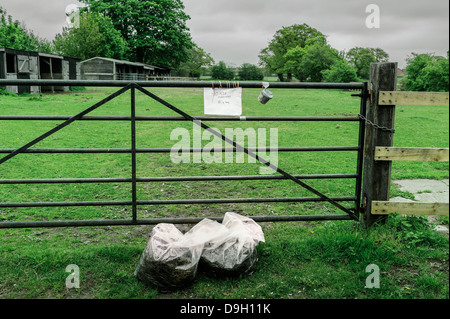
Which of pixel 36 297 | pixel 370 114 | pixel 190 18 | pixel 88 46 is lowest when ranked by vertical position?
pixel 36 297

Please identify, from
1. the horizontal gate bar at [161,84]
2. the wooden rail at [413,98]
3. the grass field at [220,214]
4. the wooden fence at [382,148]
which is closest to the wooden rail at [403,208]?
the wooden fence at [382,148]

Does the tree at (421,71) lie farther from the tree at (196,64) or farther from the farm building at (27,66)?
the tree at (196,64)

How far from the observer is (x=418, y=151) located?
378cm

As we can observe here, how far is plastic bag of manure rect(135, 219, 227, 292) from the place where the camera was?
134 inches

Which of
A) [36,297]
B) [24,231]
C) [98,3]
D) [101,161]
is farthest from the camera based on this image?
[98,3]

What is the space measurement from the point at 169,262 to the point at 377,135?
2436 mm

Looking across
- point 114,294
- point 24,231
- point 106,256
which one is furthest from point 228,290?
point 24,231

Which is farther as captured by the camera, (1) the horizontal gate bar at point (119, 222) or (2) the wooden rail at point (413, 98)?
(1) the horizontal gate bar at point (119, 222)

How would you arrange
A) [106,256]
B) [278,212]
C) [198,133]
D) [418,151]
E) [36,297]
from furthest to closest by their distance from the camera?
[198,133] → [278,212] → [106,256] → [418,151] → [36,297]

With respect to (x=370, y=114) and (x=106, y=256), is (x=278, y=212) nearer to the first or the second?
(x=370, y=114)

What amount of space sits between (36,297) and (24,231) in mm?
1659

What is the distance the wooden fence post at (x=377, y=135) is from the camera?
163 inches

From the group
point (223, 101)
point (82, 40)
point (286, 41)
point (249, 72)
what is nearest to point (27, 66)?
point (82, 40)

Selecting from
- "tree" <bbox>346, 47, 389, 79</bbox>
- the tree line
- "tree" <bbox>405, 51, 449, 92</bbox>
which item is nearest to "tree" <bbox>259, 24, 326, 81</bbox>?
the tree line
